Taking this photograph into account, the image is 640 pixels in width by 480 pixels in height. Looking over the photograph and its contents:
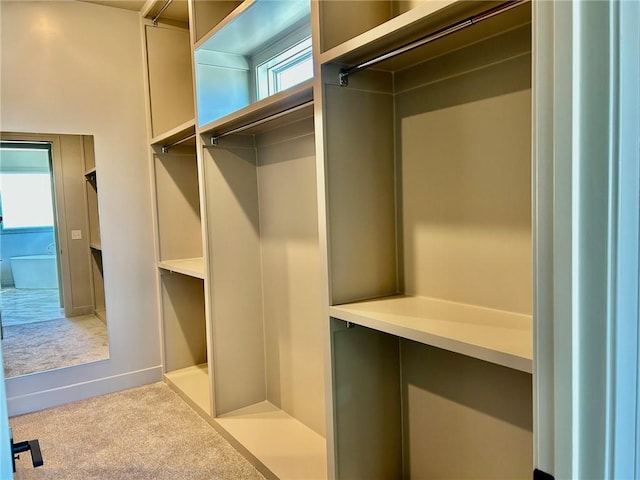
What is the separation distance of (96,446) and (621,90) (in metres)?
2.86

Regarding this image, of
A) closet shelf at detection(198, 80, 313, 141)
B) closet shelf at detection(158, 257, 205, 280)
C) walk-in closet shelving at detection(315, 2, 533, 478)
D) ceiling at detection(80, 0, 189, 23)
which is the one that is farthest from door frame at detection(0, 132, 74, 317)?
walk-in closet shelving at detection(315, 2, 533, 478)

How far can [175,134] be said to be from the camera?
298 centimetres

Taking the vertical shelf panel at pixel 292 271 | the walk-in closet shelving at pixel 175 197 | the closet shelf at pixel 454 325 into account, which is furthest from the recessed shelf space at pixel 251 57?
the closet shelf at pixel 454 325

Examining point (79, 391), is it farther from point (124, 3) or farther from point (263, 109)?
point (124, 3)

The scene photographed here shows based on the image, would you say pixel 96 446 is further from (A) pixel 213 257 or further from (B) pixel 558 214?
(B) pixel 558 214

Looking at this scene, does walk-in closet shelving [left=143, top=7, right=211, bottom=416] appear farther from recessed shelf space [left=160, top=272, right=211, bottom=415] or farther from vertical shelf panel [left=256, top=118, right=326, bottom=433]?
vertical shelf panel [left=256, top=118, right=326, bottom=433]

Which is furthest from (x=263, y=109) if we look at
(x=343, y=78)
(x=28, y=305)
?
(x=28, y=305)

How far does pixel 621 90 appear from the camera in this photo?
0.49 metres

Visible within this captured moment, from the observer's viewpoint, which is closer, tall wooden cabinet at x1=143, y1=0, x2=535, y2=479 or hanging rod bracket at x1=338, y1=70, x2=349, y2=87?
tall wooden cabinet at x1=143, y1=0, x2=535, y2=479

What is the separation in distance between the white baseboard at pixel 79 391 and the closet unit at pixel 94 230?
449mm

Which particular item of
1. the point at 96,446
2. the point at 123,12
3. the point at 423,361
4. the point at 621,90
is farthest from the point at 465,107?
the point at 123,12

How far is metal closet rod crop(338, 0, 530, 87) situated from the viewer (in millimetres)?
1177

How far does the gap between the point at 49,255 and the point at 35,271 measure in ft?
0.44

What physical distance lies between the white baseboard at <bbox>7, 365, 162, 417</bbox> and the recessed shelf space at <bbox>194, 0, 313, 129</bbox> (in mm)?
1976
